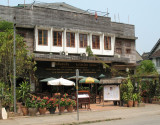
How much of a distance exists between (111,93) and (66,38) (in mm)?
8366

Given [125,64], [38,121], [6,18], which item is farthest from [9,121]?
[125,64]

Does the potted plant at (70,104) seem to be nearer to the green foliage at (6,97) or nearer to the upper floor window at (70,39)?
the green foliage at (6,97)

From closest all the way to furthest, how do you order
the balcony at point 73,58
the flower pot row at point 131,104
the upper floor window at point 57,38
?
the flower pot row at point 131,104 < the balcony at point 73,58 < the upper floor window at point 57,38

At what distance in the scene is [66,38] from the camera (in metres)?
24.6

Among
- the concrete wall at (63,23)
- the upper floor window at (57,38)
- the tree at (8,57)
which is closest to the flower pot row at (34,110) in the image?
the tree at (8,57)

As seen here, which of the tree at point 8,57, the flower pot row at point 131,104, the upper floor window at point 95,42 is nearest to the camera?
the tree at point 8,57

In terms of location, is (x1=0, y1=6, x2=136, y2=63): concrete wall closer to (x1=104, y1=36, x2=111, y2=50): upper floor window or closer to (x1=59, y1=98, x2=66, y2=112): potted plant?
(x1=104, y1=36, x2=111, y2=50): upper floor window

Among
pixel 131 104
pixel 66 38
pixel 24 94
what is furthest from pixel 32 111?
pixel 66 38

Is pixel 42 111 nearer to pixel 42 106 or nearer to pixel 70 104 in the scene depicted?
pixel 42 106

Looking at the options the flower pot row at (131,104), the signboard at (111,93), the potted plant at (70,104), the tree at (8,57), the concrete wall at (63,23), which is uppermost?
the concrete wall at (63,23)

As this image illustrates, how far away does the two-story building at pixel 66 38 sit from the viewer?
22.8 metres

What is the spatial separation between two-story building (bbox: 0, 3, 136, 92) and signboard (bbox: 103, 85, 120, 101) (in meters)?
5.34

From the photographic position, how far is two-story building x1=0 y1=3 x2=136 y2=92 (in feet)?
74.8

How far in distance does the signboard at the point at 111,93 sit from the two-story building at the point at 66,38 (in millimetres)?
5339
